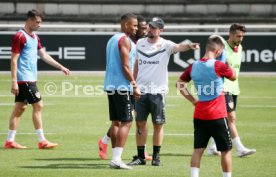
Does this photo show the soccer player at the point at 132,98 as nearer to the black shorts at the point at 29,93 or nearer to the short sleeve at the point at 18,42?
the black shorts at the point at 29,93

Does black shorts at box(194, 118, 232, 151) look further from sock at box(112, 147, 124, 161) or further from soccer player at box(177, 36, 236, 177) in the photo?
sock at box(112, 147, 124, 161)

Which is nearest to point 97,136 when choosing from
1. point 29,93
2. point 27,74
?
point 29,93

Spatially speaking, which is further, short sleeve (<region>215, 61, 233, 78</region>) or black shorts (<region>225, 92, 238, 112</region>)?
black shorts (<region>225, 92, 238, 112</region>)

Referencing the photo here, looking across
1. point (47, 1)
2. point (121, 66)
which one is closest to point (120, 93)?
point (121, 66)

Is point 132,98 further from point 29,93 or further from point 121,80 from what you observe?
point 29,93

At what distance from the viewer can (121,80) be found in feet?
41.3

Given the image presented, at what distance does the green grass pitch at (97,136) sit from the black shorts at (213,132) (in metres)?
1.18

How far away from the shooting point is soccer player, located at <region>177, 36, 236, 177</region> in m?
10.6

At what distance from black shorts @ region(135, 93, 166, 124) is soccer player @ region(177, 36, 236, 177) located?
7.16ft

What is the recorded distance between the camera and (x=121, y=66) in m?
12.6

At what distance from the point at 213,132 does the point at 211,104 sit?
362 mm

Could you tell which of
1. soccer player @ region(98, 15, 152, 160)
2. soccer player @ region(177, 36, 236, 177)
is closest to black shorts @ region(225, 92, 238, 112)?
soccer player @ region(98, 15, 152, 160)

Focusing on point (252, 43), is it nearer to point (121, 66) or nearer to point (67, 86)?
point (67, 86)

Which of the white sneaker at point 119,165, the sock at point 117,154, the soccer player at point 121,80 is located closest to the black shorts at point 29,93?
the soccer player at point 121,80
